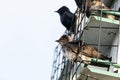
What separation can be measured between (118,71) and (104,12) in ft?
3.91

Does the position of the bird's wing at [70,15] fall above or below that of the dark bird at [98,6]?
below

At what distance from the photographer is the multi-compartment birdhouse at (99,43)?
17.4m

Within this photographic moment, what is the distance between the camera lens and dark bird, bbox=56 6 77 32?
19.9 m

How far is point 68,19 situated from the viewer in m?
20.2

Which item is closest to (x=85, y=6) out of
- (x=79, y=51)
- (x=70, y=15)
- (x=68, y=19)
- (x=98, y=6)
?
(x=98, y=6)

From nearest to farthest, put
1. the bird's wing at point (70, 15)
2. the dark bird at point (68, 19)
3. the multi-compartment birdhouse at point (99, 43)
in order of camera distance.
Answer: the multi-compartment birdhouse at point (99, 43)
the dark bird at point (68, 19)
the bird's wing at point (70, 15)

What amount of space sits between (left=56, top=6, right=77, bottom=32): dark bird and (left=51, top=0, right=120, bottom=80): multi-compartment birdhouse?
173 mm

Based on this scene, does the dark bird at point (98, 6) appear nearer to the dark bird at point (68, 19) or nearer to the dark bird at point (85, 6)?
the dark bird at point (85, 6)

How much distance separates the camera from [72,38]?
19688mm

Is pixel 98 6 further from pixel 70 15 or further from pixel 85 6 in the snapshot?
pixel 70 15

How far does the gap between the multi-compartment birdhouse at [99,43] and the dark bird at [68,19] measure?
0.17 metres

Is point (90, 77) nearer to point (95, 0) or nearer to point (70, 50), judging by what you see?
point (70, 50)

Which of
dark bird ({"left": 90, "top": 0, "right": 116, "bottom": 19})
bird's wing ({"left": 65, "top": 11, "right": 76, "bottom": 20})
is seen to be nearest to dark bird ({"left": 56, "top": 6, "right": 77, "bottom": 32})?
bird's wing ({"left": 65, "top": 11, "right": 76, "bottom": 20})

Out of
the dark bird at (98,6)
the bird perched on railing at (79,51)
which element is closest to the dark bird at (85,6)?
the dark bird at (98,6)
